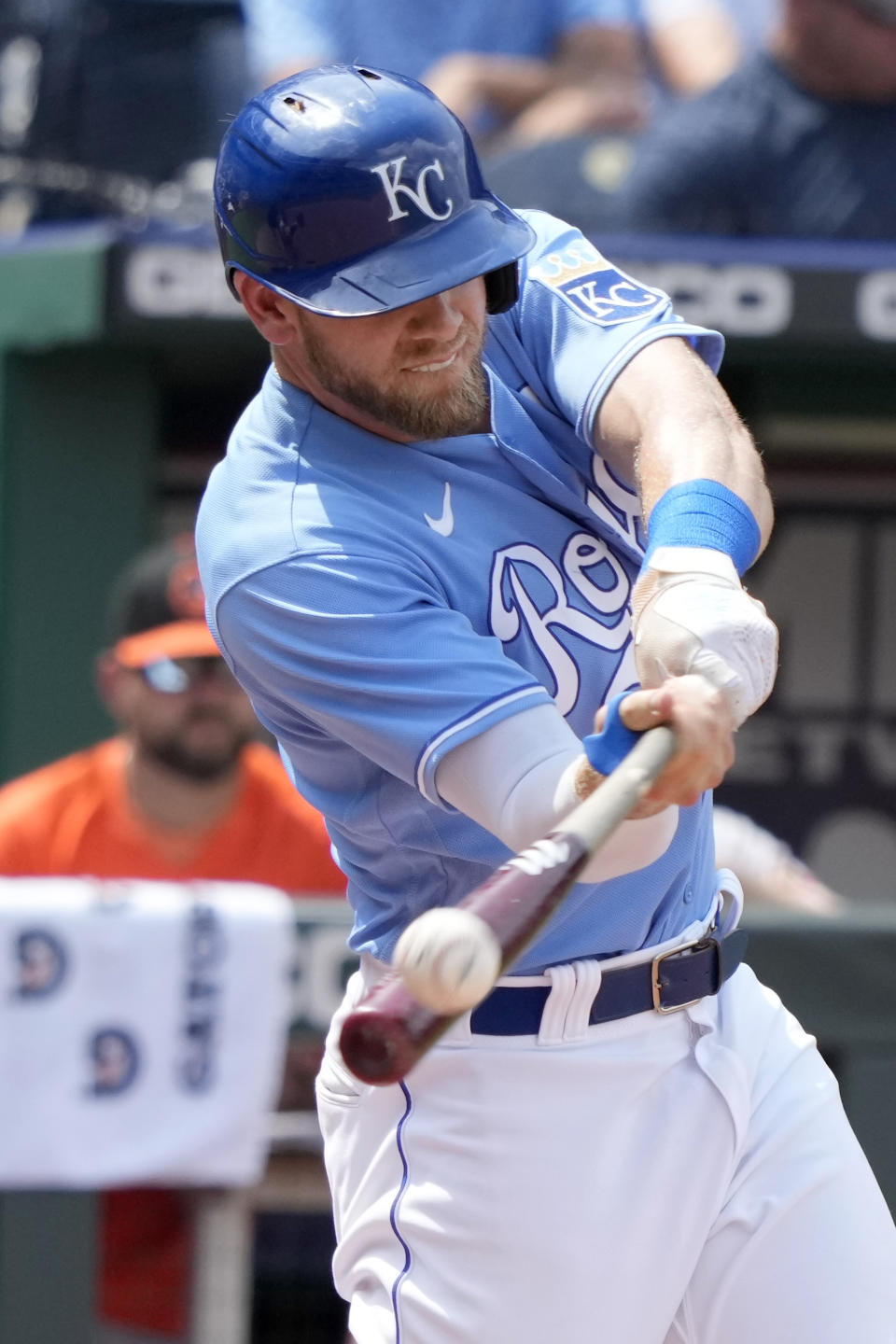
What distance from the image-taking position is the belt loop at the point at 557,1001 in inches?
80.3

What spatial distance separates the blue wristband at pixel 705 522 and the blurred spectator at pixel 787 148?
2.72m

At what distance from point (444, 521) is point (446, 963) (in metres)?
0.71

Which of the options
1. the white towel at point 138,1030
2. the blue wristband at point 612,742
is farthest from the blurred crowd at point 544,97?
the blue wristband at point 612,742

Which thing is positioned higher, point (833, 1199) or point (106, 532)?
point (833, 1199)

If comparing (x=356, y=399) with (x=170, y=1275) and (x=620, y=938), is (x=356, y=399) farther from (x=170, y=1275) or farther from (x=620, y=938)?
(x=170, y=1275)

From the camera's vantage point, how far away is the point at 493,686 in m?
1.86

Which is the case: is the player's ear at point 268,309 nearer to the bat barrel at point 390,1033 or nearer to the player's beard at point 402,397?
the player's beard at point 402,397

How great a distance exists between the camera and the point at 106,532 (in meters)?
4.64

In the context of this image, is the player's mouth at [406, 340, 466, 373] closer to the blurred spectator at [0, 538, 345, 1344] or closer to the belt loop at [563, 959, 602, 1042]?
the belt loop at [563, 959, 602, 1042]

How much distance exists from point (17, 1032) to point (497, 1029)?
1724mm

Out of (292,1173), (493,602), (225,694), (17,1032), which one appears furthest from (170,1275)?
(493,602)

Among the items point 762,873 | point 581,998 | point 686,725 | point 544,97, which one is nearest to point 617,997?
point 581,998

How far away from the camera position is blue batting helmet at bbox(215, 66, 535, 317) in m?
1.90

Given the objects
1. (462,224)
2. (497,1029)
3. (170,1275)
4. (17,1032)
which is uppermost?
(462,224)
